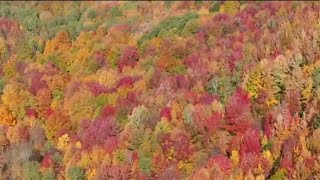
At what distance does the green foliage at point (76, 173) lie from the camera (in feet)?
326

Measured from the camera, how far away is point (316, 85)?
102 metres

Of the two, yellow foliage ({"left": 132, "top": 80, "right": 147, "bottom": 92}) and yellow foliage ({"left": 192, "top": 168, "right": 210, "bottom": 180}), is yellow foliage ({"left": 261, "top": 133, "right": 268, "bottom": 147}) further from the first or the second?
yellow foliage ({"left": 132, "top": 80, "right": 147, "bottom": 92})

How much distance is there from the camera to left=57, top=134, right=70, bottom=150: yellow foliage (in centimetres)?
11712

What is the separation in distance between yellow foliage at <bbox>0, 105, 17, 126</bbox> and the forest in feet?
0.75

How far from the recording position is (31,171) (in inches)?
3986

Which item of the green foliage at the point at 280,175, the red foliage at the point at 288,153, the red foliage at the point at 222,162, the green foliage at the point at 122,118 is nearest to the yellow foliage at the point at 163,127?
the green foliage at the point at 122,118

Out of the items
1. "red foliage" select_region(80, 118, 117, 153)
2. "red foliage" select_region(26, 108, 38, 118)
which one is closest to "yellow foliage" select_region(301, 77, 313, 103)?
"red foliage" select_region(80, 118, 117, 153)

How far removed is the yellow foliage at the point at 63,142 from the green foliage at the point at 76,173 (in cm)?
1604

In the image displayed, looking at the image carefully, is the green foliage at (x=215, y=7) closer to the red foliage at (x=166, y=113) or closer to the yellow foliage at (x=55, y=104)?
the yellow foliage at (x=55, y=104)

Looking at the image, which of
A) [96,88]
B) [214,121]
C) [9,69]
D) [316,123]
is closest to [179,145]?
[214,121]

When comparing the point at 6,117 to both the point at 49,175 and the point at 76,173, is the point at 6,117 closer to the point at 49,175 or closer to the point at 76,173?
the point at 49,175

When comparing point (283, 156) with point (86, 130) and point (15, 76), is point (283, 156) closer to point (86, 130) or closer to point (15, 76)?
point (86, 130)

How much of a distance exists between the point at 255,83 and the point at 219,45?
1475 inches

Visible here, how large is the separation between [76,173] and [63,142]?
19.4 m
